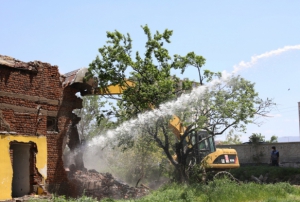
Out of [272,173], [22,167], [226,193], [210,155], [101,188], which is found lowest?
[226,193]

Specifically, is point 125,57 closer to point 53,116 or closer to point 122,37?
point 122,37

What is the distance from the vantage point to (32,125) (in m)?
18.9

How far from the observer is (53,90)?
2011cm

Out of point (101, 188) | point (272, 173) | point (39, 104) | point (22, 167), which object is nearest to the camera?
point (22, 167)

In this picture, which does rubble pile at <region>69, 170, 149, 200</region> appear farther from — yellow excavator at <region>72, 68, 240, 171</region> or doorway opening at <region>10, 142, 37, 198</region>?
yellow excavator at <region>72, 68, 240, 171</region>

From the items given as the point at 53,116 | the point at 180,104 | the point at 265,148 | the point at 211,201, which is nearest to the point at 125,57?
the point at 180,104

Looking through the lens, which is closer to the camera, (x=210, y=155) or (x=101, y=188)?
(x=101, y=188)

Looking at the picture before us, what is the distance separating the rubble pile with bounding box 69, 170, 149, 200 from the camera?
21.7 m

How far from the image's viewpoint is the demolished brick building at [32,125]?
58.7 feet

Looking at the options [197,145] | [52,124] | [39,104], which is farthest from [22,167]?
[197,145]

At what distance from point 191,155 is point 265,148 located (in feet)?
52.2

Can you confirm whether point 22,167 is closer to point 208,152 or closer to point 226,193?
point 226,193

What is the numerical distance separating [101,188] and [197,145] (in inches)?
218

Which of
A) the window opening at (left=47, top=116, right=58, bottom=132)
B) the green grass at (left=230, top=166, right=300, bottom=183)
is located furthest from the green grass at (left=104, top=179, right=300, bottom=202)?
the green grass at (left=230, top=166, right=300, bottom=183)
